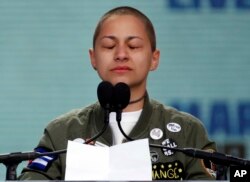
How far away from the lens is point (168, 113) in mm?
2129

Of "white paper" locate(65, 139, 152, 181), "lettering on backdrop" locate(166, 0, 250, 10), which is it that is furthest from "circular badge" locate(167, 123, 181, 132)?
"lettering on backdrop" locate(166, 0, 250, 10)

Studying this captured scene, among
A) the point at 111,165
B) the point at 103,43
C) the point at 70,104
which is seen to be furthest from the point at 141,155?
the point at 70,104

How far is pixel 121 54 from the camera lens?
2.00 metres

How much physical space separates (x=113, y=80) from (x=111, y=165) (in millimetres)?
424

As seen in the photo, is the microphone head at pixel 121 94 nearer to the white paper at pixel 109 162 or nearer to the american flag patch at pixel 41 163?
the white paper at pixel 109 162

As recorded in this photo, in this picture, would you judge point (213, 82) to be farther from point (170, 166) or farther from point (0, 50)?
point (170, 166)

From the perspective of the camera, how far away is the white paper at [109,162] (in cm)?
160

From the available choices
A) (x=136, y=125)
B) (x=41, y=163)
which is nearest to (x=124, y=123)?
(x=136, y=125)

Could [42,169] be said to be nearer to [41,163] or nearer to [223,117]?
[41,163]

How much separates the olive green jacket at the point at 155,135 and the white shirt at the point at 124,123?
0.06 feet

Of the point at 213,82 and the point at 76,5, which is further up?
the point at 76,5

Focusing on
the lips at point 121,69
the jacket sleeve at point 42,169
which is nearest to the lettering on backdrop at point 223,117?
the lips at point 121,69

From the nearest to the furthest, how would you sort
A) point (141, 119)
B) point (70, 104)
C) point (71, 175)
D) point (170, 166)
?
point (71, 175)
point (170, 166)
point (141, 119)
point (70, 104)

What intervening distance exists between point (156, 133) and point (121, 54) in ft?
0.70
